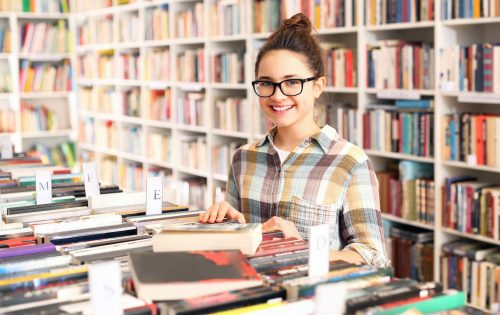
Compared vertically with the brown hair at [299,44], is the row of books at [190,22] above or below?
above

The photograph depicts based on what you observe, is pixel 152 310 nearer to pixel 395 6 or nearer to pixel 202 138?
pixel 395 6

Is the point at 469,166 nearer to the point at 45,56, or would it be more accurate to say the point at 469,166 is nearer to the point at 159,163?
the point at 159,163

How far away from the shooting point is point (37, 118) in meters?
6.70

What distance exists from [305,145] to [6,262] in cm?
94

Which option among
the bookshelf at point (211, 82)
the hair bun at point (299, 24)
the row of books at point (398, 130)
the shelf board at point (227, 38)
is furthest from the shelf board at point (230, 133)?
the hair bun at point (299, 24)

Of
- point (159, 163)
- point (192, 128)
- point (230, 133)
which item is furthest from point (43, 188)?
point (159, 163)

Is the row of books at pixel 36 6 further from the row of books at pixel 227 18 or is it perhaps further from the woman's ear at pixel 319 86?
the woman's ear at pixel 319 86

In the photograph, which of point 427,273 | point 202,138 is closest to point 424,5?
point 427,273

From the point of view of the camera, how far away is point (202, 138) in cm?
564

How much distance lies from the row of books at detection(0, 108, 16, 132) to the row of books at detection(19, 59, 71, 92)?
28cm

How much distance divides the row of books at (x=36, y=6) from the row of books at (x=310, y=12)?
105 inches

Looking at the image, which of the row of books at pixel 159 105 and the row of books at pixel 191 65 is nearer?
the row of books at pixel 191 65

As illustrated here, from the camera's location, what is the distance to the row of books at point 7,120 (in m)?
6.39

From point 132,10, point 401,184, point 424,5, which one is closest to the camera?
point 424,5
